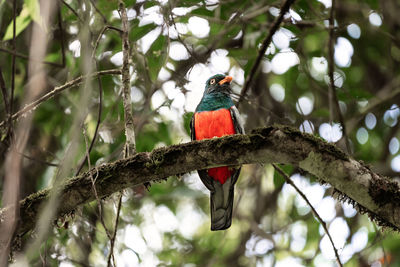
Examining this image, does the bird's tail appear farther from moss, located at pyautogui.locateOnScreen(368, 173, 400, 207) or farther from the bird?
moss, located at pyautogui.locateOnScreen(368, 173, 400, 207)

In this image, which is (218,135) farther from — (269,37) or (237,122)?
(269,37)

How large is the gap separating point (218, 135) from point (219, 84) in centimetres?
90

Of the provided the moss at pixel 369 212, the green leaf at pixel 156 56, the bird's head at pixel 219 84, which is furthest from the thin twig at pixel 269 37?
the moss at pixel 369 212

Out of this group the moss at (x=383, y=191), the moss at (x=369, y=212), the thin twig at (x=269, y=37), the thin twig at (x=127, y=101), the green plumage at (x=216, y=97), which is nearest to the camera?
the moss at (x=383, y=191)

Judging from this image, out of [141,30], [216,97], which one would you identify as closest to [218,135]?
[216,97]

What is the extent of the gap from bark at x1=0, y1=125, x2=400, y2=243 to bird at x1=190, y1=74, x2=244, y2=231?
122 cm

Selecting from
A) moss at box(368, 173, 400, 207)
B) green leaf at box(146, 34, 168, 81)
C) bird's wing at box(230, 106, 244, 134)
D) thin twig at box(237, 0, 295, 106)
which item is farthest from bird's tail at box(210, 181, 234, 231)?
moss at box(368, 173, 400, 207)

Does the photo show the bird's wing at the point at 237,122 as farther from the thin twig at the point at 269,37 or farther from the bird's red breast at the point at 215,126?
the thin twig at the point at 269,37

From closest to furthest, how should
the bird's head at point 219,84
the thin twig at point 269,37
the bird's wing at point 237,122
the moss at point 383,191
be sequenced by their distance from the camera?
the moss at point 383,191 → the thin twig at point 269,37 → the bird's wing at point 237,122 → the bird's head at point 219,84

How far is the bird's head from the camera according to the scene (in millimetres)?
5109

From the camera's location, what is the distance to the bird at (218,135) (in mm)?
4316

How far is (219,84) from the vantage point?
5168mm

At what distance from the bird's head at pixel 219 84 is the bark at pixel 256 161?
2.10 metres

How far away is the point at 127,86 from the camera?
3.49m
